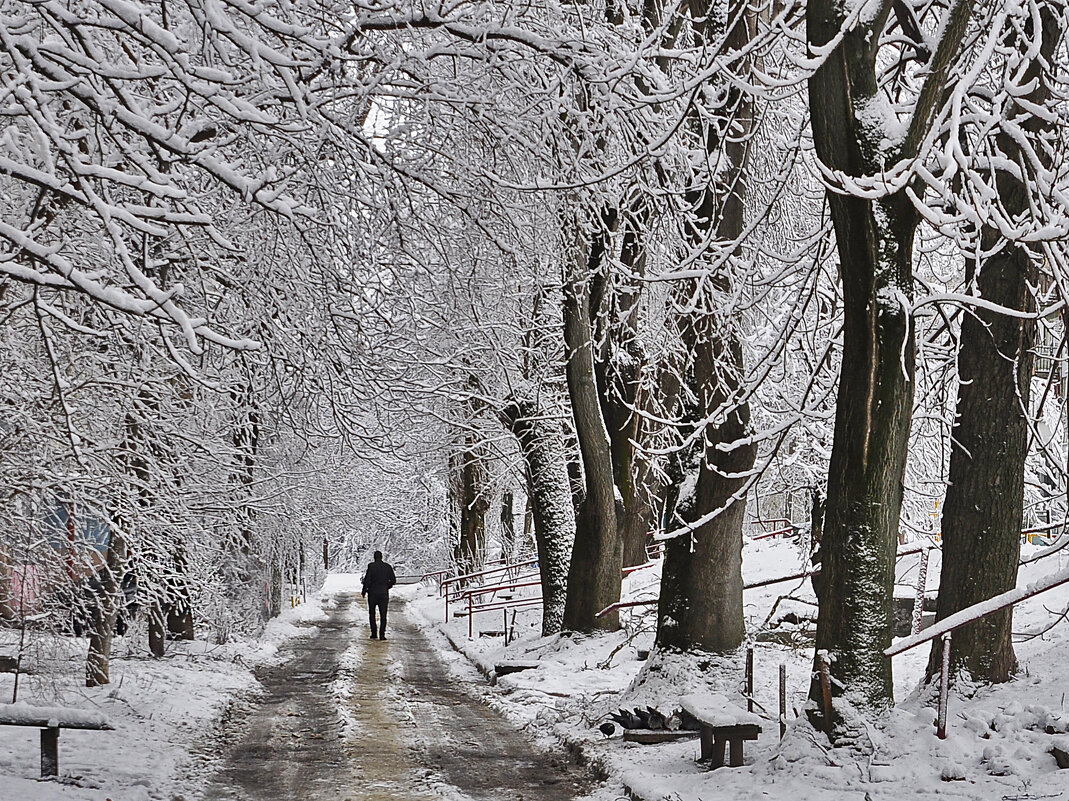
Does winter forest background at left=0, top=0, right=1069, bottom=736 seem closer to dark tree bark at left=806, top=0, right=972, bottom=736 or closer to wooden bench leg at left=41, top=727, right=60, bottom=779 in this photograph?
dark tree bark at left=806, top=0, right=972, bottom=736

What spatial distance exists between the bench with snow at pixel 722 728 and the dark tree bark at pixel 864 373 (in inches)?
26.1

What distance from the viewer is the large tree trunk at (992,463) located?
350 inches

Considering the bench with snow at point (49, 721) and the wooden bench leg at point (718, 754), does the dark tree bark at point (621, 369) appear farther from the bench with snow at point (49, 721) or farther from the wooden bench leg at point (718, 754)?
the bench with snow at point (49, 721)

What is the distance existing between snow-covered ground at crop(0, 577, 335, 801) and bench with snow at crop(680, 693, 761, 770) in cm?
399

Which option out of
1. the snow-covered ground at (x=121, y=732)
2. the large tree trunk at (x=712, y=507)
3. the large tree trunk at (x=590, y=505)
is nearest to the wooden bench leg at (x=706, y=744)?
the large tree trunk at (x=712, y=507)

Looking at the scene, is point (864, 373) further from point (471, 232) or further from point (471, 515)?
point (471, 515)

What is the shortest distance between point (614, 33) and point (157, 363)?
4.63 m

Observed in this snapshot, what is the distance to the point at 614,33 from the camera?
9516mm

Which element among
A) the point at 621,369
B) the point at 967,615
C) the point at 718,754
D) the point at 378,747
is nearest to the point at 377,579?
the point at 621,369

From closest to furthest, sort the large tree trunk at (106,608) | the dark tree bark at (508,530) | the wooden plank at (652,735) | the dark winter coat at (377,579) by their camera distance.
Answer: the large tree trunk at (106,608)
the wooden plank at (652,735)
the dark winter coat at (377,579)
the dark tree bark at (508,530)

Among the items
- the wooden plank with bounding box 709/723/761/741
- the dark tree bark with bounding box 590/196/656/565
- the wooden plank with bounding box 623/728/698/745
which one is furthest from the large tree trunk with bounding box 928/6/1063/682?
the dark tree bark with bounding box 590/196/656/565

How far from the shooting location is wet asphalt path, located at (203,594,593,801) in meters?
9.20

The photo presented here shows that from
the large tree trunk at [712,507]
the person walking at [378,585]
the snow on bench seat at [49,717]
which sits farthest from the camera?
the person walking at [378,585]

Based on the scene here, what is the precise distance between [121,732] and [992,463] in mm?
8091
